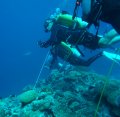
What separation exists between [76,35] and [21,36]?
82.6m

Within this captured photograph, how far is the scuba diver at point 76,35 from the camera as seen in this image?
292 inches

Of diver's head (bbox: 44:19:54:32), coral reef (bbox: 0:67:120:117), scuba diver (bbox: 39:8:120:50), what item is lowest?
coral reef (bbox: 0:67:120:117)

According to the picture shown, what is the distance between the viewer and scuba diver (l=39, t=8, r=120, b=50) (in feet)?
24.3

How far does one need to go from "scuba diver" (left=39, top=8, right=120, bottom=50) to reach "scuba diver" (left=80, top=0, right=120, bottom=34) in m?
1.60

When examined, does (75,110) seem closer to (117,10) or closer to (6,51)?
(117,10)

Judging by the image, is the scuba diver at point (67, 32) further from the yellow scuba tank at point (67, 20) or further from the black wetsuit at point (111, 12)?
the black wetsuit at point (111, 12)

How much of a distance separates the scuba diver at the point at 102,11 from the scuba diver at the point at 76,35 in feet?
5.26

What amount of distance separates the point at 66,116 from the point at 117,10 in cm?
277

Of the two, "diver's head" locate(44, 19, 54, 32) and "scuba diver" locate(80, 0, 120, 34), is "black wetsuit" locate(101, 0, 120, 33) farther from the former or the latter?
"diver's head" locate(44, 19, 54, 32)

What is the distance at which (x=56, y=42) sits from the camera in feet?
26.0

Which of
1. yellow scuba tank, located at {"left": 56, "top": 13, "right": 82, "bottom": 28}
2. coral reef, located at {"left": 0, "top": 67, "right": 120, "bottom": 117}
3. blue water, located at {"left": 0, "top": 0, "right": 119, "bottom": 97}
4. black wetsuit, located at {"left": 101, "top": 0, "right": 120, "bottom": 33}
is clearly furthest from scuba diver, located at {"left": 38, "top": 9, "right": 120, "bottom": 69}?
blue water, located at {"left": 0, "top": 0, "right": 119, "bottom": 97}

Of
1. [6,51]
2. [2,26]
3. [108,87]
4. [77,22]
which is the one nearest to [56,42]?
[77,22]

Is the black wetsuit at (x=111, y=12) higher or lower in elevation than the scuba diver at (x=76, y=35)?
lower

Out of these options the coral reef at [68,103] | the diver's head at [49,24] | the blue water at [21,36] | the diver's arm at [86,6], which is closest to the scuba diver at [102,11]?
the diver's arm at [86,6]
